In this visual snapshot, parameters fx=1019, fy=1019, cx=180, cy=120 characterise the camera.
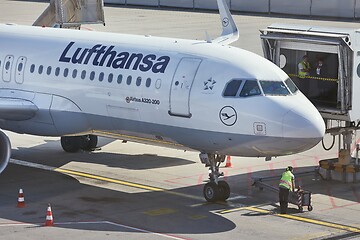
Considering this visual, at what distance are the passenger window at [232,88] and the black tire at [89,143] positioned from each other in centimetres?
1038

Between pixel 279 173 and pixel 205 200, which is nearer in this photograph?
pixel 205 200

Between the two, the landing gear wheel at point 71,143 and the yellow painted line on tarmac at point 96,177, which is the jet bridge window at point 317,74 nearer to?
the yellow painted line on tarmac at point 96,177

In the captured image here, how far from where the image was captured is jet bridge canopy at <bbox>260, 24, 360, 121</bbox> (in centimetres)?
3145

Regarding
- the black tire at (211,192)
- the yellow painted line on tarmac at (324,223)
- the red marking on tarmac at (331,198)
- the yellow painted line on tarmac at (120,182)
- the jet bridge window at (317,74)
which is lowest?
the yellow painted line on tarmac at (324,223)

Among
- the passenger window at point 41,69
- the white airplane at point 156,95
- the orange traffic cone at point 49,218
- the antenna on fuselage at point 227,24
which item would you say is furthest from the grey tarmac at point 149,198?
the antenna on fuselage at point 227,24

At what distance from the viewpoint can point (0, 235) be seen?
86.2 ft

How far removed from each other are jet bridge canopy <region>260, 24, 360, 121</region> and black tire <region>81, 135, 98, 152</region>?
7.90 metres

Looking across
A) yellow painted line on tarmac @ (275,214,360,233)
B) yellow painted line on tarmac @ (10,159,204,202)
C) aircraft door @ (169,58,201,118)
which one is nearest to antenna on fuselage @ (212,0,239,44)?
yellow painted line on tarmac @ (10,159,204,202)

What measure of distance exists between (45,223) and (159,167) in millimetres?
8214

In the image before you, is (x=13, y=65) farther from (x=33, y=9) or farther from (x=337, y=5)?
(x=33, y=9)

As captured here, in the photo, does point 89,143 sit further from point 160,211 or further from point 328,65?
point 328,65

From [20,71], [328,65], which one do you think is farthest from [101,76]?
[328,65]

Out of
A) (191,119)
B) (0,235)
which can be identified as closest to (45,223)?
(0,235)

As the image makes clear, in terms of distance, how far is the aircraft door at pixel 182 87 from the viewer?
1142 inches
